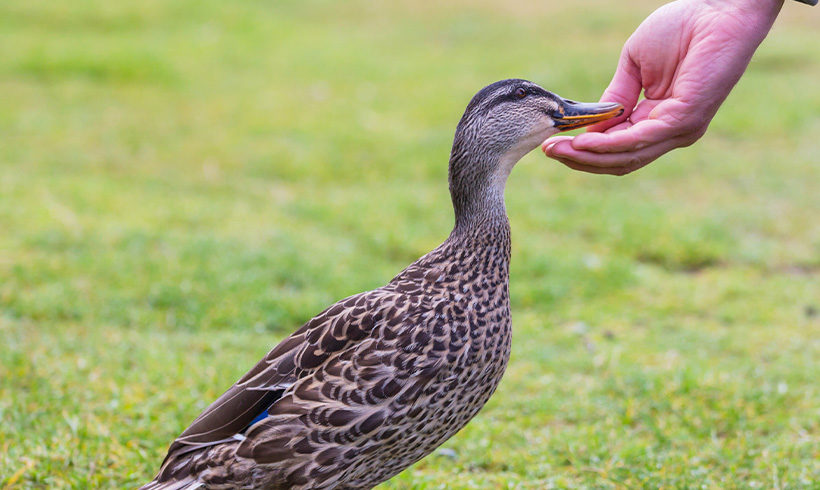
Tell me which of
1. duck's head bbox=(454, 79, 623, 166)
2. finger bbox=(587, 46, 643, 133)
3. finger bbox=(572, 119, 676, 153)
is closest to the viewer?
finger bbox=(572, 119, 676, 153)

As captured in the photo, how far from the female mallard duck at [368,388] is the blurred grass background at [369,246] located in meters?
0.83

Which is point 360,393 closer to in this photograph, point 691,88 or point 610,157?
point 610,157

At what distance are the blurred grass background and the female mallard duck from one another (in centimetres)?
83

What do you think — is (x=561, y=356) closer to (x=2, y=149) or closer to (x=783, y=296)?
(x=783, y=296)

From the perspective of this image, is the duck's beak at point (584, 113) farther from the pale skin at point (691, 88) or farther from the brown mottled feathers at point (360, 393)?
the brown mottled feathers at point (360, 393)

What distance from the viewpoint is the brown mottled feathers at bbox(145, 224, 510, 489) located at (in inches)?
128

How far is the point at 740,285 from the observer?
696 cm

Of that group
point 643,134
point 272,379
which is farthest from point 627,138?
point 272,379

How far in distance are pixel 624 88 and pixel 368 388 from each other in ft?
5.98

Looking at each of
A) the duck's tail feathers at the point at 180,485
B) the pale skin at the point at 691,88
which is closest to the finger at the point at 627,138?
the pale skin at the point at 691,88

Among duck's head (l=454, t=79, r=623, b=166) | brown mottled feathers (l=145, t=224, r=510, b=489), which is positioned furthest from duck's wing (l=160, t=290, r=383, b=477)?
duck's head (l=454, t=79, r=623, b=166)

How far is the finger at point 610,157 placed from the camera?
3670 millimetres

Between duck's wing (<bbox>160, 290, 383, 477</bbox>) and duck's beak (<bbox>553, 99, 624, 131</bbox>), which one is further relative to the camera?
duck's beak (<bbox>553, 99, 624, 131</bbox>)

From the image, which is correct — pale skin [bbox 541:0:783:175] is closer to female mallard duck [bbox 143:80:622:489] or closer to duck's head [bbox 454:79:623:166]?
duck's head [bbox 454:79:623:166]
